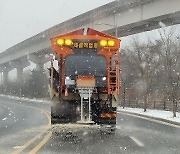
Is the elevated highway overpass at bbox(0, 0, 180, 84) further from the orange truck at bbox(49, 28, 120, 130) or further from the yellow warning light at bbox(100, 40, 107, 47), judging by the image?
the orange truck at bbox(49, 28, 120, 130)

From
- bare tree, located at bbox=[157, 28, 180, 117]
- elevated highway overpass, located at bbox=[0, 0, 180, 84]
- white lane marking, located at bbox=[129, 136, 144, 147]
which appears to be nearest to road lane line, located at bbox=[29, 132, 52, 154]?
white lane marking, located at bbox=[129, 136, 144, 147]

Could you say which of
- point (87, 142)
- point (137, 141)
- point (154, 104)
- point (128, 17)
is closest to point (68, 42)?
point (87, 142)

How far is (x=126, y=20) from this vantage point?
34.2 m

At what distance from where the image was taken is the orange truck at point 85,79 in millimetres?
15965

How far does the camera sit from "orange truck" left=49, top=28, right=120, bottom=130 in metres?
16.0

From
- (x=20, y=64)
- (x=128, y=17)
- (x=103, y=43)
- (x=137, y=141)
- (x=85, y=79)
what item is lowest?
(x=137, y=141)

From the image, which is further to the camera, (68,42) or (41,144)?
(68,42)

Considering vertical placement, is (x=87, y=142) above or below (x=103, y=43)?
below

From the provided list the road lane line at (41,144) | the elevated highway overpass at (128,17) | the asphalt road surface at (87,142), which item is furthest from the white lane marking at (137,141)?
the elevated highway overpass at (128,17)

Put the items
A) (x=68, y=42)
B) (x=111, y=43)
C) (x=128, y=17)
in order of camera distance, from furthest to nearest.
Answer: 1. (x=128, y=17)
2. (x=111, y=43)
3. (x=68, y=42)

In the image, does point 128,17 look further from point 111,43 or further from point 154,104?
point 111,43

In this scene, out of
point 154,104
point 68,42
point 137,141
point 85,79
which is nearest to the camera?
point 137,141

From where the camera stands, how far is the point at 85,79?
52.2 feet

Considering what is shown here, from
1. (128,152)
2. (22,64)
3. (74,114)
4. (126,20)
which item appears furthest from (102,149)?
(22,64)
